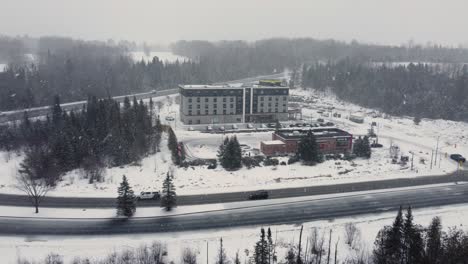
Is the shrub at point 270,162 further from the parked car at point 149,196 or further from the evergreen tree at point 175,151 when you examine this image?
the parked car at point 149,196

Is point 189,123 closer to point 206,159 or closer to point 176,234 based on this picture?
point 206,159

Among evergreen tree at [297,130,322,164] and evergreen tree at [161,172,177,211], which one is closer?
evergreen tree at [161,172,177,211]

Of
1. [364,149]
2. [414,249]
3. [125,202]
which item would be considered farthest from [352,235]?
[364,149]

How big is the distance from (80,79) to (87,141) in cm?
5703

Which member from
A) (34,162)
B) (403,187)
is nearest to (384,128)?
(403,187)

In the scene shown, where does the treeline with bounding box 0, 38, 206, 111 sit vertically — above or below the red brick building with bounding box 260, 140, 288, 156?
above

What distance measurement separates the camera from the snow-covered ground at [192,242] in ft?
77.9

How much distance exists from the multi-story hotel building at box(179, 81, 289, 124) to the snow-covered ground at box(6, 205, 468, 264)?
125ft

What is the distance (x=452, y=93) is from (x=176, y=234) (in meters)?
83.3

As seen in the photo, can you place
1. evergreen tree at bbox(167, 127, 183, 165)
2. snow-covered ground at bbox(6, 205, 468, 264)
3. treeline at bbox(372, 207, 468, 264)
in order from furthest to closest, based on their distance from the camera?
evergreen tree at bbox(167, 127, 183, 165) < snow-covered ground at bbox(6, 205, 468, 264) < treeline at bbox(372, 207, 468, 264)

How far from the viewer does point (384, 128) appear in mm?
65250

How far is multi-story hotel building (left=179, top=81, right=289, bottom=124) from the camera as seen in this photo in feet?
206

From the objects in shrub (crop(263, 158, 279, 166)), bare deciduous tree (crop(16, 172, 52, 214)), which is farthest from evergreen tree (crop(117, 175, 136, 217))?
shrub (crop(263, 158, 279, 166))

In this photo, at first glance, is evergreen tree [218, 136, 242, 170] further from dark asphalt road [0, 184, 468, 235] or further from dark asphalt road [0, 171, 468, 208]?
dark asphalt road [0, 184, 468, 235]
